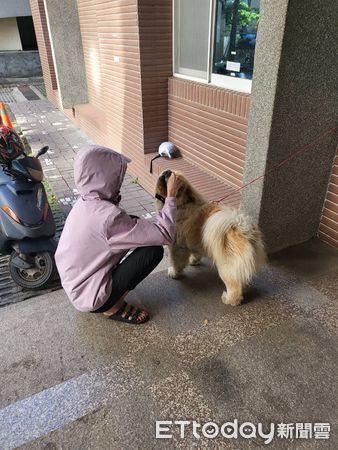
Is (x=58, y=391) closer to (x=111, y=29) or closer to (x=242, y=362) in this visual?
(x=242, y=362)

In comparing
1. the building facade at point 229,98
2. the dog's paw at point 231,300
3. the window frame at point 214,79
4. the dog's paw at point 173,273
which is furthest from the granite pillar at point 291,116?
the window frame at point 214,79

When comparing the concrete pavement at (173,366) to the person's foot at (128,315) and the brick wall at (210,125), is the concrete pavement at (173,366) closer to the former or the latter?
the person's foot at (128,315)

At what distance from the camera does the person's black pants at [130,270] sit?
2402 mm

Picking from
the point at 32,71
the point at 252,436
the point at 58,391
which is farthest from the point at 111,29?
the point at 32,71

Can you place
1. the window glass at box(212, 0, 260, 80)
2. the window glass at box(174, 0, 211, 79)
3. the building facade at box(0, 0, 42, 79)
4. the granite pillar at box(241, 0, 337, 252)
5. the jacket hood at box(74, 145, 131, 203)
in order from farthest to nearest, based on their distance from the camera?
the building facade at box(0, 0, 42, 79) < the window glass at box(174, 0, 211, 79) < the window glass at box(212, 0, 260, 80) < the granite pillar at box(241, 0, 337, 252) < the jacket hood at box(74, 145, 131, 203)

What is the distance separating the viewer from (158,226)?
7.39ft

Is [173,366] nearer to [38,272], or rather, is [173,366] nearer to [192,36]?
[38,272]

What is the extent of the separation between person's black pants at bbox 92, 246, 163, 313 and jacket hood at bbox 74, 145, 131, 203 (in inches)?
20.1

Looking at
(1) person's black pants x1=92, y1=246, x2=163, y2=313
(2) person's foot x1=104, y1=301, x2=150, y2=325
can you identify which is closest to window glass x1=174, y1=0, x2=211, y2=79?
(1) person's black pants x1=92, y1=246, x2=163, y2=313

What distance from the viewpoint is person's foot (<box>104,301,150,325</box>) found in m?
2.57

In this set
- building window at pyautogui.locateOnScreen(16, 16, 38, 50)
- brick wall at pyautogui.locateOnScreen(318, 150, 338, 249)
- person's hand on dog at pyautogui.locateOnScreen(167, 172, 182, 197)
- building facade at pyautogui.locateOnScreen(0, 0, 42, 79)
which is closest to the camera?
person's hand on dog at pyautogui.locateOnScreen(167, 172, 182, 197)

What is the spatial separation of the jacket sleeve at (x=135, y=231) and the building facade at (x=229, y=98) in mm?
1095

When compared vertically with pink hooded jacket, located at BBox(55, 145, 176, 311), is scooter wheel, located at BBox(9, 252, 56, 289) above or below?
below

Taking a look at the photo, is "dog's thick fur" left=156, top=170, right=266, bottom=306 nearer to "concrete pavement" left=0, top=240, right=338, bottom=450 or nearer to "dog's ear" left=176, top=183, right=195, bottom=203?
"dog's ear" left=176, top=183, right=195, bottom=203
